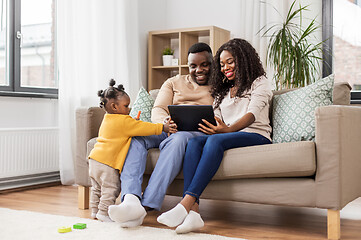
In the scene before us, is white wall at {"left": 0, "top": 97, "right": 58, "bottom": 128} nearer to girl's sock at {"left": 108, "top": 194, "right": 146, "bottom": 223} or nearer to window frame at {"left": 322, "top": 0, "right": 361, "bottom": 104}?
girl's sock at {"left": 108, "top": 194, "right": 146, "bottom": 223}

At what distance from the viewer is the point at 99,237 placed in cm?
192

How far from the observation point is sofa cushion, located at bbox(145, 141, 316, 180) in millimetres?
1987

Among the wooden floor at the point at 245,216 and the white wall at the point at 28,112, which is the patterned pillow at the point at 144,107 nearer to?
the wooden floor at the point at 245,216

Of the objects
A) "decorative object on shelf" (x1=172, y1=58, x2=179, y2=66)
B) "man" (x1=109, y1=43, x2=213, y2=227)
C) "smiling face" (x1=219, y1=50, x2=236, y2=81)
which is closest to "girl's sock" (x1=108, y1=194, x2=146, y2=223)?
"man" (x1=109, y1=43, x2=213, y2=227)

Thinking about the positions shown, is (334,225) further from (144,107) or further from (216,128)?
(144,107)

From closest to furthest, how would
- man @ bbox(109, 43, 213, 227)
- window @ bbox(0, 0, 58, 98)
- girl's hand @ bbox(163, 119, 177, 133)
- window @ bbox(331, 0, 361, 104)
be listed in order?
man @ bbox(109, 43, 213, 227) < girl's hand @ bbox(163, 119, 177, 133) < window @ bbox(0, 0, 58, 98) < window @ bbox(331, 0, 361, 104)

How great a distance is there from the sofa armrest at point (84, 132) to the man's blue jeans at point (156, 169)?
0.44 m

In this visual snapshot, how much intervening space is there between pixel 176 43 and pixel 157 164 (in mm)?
2485

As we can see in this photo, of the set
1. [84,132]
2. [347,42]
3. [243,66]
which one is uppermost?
[347,42]

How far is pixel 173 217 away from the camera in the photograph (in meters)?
1.92

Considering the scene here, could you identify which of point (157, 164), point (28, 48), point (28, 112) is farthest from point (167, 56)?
point (157, 164)

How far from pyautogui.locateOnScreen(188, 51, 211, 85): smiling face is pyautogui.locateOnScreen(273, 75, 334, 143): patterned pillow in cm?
53

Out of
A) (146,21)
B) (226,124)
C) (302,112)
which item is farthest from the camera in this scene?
(146,21)

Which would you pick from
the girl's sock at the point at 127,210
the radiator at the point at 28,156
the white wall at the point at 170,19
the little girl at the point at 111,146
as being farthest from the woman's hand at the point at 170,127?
the white wall at the point at 170,19
